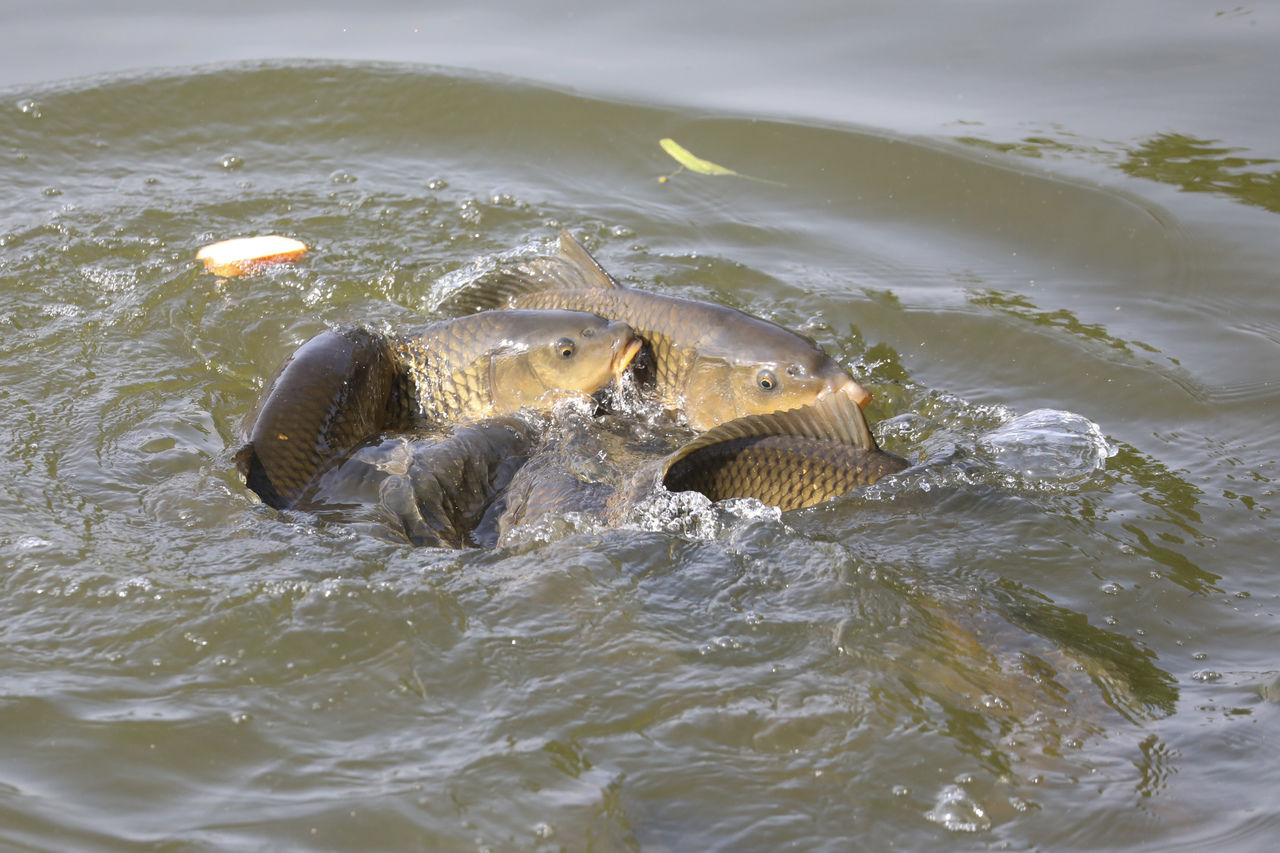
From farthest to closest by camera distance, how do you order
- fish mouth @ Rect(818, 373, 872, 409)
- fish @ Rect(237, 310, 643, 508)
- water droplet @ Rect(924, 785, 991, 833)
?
fish mouth @ Rect(818, 373, 872, 409) < fish @ Rect(237, 310, 643, 508) < water droplet @ Rect(924, 785, 991, 833)

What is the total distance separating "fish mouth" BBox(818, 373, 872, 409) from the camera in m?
3.78

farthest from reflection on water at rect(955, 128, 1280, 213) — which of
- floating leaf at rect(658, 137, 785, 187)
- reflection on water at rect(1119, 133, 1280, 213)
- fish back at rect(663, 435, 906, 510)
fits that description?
fish back at rect(663, 435, 906, 510)

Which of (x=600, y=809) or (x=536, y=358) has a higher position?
(x=536, y=358)

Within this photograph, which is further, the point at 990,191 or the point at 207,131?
the point at 207,131

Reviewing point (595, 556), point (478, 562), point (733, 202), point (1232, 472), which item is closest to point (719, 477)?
point (595, 556)

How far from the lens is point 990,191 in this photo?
225 inches

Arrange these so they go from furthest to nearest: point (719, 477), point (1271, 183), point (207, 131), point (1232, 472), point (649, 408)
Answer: point (207, 131) < point (1271, 183) < point (649, 408) < point (1232, 472) < point (719, 477)

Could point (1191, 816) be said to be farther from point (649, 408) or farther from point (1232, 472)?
point (649, 408)

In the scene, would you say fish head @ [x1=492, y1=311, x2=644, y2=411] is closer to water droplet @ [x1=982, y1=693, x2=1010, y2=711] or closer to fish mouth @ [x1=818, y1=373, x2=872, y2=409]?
fish mouth @ [x1=818, y1=373, x2=872, y2=409]

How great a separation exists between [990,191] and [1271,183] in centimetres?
123

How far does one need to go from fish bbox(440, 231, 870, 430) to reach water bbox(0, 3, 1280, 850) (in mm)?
404

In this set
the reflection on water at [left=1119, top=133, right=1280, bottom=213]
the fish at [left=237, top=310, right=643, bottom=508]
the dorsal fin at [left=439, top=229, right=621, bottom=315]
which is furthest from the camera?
the reflection on water at [left=1119, top=133, right=1280, bottom=213]

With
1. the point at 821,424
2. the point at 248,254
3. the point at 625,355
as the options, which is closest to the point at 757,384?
the point at 625,355

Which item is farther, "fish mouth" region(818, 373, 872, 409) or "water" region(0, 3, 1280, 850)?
"fish mouth" region(818, 373, 872, 409)
